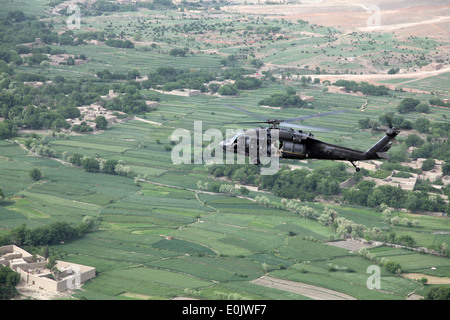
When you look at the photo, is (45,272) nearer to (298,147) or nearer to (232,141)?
(232,141)

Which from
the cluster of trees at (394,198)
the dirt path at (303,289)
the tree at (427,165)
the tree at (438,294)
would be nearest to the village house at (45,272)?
the dirt path at (303,289)

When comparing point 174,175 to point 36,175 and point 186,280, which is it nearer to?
point 36,175

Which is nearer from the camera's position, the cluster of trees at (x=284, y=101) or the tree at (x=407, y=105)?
the tree at (x=407, y=105)

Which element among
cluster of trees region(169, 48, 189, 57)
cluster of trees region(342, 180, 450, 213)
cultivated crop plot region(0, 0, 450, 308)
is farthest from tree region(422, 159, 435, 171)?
cluster of trees region(169, 48, 189, 57)

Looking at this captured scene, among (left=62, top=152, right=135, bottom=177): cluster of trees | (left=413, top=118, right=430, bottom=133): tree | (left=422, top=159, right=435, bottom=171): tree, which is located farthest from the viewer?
(left=413, top=118, right=430, bottom=133): tree

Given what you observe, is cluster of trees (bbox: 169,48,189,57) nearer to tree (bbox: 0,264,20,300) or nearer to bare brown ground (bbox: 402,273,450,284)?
bare brown ground (bbox: 402,273,450,284)

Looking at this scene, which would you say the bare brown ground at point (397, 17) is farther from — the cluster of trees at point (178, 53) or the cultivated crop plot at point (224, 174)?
the cluster of trees at point (178, 53)
